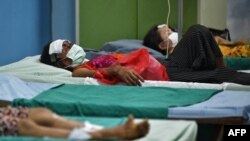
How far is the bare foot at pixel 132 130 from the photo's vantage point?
1561mm

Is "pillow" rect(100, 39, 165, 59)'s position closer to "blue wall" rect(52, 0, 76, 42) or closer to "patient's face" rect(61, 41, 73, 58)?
"blue wall" rect(52, 0, 76, 42)

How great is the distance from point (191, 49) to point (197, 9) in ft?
5.05

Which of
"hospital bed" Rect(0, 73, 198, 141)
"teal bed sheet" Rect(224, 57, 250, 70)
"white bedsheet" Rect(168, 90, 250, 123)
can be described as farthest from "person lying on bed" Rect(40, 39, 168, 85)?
"teal bed sheet" Rect(224, 57, 250, 70)

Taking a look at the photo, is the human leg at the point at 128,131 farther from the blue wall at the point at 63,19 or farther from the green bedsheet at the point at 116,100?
the blue wall at the point at 63,19

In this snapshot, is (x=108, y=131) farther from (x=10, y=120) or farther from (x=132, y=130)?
(x=10, y=120)

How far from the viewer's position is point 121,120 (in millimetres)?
1996

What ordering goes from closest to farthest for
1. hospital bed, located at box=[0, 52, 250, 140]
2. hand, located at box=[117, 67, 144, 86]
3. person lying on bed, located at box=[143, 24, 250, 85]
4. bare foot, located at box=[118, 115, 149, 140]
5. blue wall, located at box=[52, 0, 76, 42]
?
bare foot, located at box=[118, 115, 149, 140], hospital bed, located at box=[0, 52, 250, 140], hand, located at box=[117, 67, 144, 86], person lying on bed, located at box=[143, 24, 250, 85], blue wall, located at box=[52, 0, 76, 42]

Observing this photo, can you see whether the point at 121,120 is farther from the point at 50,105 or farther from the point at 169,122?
the point at 50,105

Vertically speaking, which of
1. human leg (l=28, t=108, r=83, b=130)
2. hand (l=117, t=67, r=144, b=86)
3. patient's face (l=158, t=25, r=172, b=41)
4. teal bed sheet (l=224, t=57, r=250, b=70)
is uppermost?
patient's face (l=158, t=25, r=172, b=41)

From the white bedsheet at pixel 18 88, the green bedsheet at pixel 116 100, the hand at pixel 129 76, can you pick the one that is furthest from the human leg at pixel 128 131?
the hand at pixel 129 76

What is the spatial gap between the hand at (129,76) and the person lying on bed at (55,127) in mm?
1111

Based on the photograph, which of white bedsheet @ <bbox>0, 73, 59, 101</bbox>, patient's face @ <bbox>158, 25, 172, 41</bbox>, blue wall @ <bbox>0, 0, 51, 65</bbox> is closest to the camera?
white bedsheet @ <bbox>0, 73, 59, 101</bbox>

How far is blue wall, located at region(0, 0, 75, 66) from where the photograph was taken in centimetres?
365

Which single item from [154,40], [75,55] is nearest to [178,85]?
[75,55]
